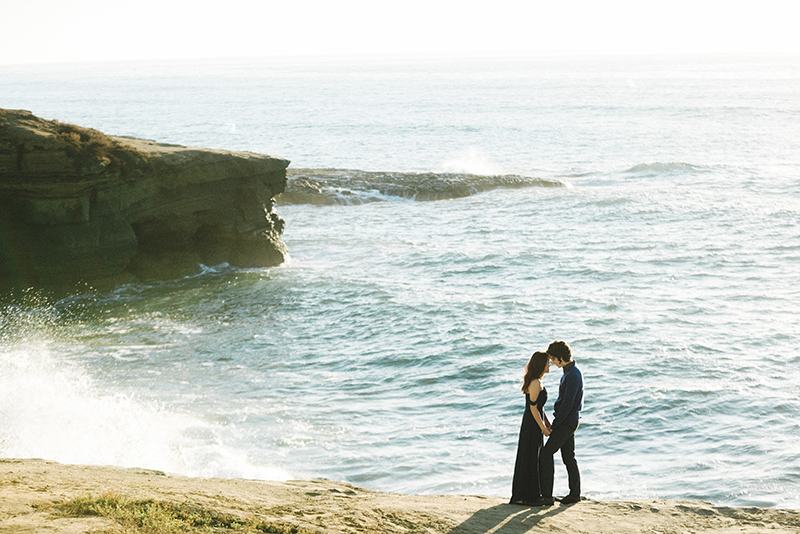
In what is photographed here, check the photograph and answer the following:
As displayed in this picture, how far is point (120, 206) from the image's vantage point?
78.6 ft

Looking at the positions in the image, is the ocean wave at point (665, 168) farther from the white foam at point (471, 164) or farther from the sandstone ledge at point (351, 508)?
the sandstone ledge at point (351, 508)

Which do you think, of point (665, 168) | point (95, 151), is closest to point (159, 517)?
point (95, 151)

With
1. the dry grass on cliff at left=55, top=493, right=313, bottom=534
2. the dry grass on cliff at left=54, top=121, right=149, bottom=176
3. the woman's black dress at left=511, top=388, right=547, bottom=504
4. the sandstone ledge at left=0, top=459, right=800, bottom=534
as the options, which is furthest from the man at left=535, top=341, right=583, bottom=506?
the dry grass on cliff at left=54, top=121, right=149, bottom=176

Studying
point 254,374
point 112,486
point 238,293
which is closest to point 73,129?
point 238,293

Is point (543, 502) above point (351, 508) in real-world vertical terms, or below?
below

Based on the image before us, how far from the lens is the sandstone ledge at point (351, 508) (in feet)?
27.8

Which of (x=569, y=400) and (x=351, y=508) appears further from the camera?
(x=569, y=400)

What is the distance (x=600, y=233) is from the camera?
109ft

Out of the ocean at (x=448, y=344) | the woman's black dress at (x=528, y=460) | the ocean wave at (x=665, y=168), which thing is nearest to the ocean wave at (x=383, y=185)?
the ocean at (x=448, y=344)

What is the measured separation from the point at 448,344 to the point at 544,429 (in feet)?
33.8

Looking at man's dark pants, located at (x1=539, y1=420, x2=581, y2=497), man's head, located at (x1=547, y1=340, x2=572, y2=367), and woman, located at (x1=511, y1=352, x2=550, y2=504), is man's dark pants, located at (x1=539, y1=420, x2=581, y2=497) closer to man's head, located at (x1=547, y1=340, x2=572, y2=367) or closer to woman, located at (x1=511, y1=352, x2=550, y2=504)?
woman, located at (x1=511, y1=352, x2=550, y2=504)

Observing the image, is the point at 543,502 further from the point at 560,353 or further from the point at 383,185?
the point at 383,185

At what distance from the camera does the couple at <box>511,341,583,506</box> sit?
31.5ft

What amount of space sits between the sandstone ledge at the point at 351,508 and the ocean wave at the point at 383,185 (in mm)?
32301
